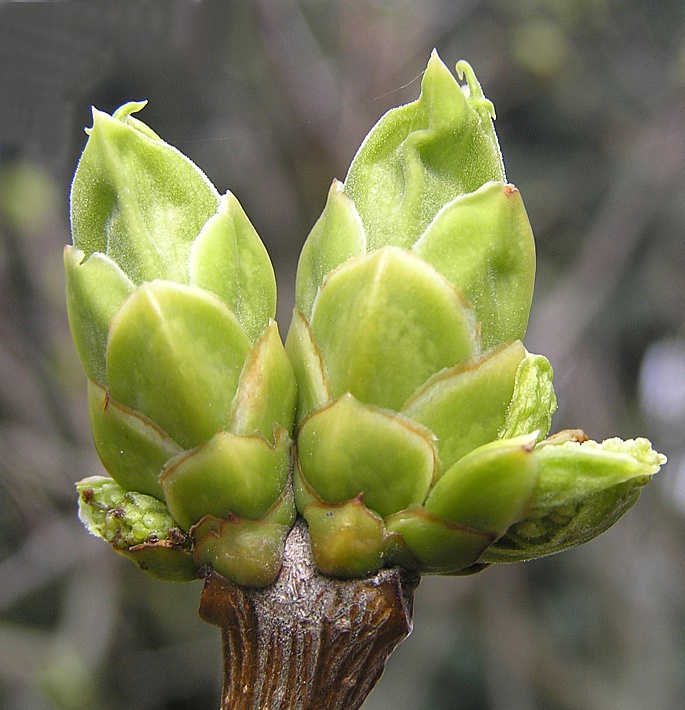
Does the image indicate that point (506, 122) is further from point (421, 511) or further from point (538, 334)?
point (421, 511)

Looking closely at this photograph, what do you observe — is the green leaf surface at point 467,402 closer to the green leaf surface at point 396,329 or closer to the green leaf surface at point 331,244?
the green leaf surface at point 396,329

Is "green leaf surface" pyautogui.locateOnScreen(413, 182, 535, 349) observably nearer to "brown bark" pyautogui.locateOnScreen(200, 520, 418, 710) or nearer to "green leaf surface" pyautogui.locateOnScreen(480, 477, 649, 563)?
"green leaf surface" pyautogui.locateOnScreen(480, 477, 649, 563)

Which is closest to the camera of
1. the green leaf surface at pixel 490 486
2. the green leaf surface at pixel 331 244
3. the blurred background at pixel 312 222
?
the green leaf surface at pixel 490 486

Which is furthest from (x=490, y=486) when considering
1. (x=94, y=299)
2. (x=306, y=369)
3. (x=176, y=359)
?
(x=94, y=299)

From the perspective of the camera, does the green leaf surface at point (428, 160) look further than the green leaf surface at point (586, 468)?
Yes

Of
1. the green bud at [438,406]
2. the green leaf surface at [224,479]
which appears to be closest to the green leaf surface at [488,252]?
the green bud at [438,406]

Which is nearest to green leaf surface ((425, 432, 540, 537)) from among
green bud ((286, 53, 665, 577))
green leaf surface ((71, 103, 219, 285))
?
green bud ((286, 53, 665, 577))

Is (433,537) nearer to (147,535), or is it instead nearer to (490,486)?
(490,486)
